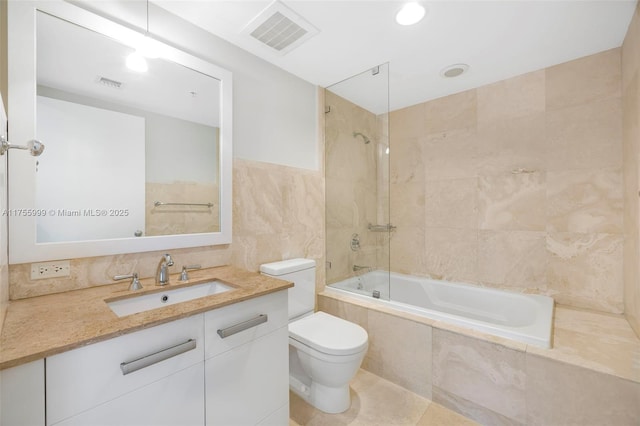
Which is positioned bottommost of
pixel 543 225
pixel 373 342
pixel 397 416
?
pixel 397 416


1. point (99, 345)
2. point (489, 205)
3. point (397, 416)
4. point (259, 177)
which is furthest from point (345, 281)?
point (99, 345)

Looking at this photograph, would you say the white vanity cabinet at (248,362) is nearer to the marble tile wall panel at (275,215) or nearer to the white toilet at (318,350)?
→ the white toilet at (318,350)

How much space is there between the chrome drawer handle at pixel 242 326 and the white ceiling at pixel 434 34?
1656 mm

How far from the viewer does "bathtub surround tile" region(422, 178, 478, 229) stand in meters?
2.53

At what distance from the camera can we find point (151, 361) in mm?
879

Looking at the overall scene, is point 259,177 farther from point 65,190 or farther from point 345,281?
point 345,281

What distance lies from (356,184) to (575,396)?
199cm

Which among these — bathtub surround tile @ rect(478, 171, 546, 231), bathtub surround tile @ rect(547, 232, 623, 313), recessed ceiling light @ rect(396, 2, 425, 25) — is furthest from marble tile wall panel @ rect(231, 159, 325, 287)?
bathtub surround tile @ rect(547, 232, 623, 313)

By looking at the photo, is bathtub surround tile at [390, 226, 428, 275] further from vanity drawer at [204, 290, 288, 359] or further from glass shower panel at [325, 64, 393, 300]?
vanity drawer at [204, 290, 288, 359]

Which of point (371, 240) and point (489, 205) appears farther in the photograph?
point (371, 240)

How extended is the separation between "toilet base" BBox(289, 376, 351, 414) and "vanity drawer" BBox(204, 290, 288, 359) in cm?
66

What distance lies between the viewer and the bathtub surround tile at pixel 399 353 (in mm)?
1756

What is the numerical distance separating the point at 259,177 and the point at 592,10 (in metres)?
2.23

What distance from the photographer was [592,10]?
1527 mm
